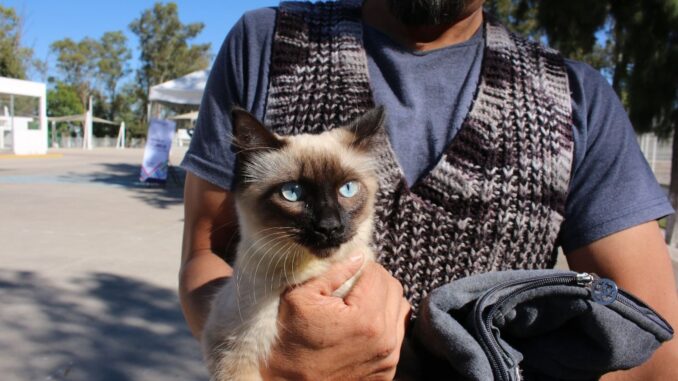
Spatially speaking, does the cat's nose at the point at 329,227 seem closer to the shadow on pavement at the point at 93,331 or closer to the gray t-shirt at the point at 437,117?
the gray t-shirt at the point at 437,117

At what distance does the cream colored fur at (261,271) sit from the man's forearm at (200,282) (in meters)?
0.04

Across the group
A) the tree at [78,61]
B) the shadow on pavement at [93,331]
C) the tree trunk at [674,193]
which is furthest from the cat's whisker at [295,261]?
the tree at [78,61]

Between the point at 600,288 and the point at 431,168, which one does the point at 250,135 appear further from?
the point at 600,288

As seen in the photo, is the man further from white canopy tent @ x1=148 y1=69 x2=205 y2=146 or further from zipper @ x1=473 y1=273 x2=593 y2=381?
white canopy tent @ x1=148 y1=69 x2=205 y2=146

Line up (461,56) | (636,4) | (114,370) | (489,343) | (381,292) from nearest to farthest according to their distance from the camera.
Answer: (489,343) → (381,292) → (461,56) → (114,370) → (636,4)

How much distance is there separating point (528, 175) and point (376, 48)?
2.00 feet

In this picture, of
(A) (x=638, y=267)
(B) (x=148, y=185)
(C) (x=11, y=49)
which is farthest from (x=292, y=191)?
(C) (x=11, y=49)

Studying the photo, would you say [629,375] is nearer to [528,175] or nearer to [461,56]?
[528,175]

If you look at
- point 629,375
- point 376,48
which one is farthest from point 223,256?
point 629,375

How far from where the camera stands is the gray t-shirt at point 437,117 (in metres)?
1.48

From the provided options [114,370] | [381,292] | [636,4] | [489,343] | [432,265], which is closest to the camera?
[489,343]

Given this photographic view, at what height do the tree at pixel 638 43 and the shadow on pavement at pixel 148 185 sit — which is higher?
the tree at pixel 638 43

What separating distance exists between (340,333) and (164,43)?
156 feet

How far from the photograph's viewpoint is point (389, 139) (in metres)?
1.60
